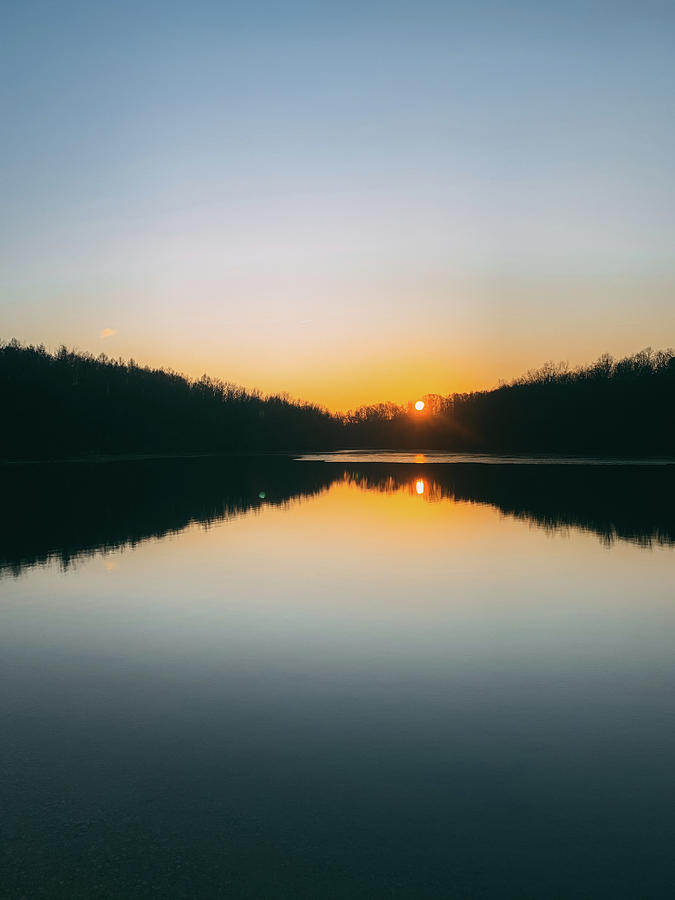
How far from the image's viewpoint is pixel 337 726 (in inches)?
289

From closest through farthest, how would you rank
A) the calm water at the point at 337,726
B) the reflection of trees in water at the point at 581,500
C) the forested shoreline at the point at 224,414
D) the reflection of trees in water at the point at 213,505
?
1. the calm water at the point at 337,726
2. the reflection of trees in water at the point at 213,505
3. the reflection of trees in water at the point at 581,500
4. the forested shoreline at the point at 224,414

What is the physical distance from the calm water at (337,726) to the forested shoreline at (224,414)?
92092mm

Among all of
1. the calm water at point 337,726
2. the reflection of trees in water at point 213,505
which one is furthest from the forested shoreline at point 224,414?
the calm water at point 337,726

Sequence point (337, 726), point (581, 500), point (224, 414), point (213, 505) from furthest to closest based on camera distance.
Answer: point (224, 414)
point (581, 500)
point (213, 505)
point (337, 726)

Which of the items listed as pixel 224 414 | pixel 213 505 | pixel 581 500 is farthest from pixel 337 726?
pixel 224 414

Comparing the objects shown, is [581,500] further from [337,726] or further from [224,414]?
[224,414]

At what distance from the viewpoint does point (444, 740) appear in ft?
22.9

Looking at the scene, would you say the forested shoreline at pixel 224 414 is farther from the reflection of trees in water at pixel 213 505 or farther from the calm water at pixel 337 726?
the calm water at pixel 337 726

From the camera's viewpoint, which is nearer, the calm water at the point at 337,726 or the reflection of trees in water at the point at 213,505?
the calm water at the point at 337,726

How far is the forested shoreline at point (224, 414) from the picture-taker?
104875mm

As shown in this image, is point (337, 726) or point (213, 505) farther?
point (213, 505)

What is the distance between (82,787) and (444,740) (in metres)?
3.34

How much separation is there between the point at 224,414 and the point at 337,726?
164271 millimetres

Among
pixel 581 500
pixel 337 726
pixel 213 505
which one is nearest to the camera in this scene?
pixel 337 726
